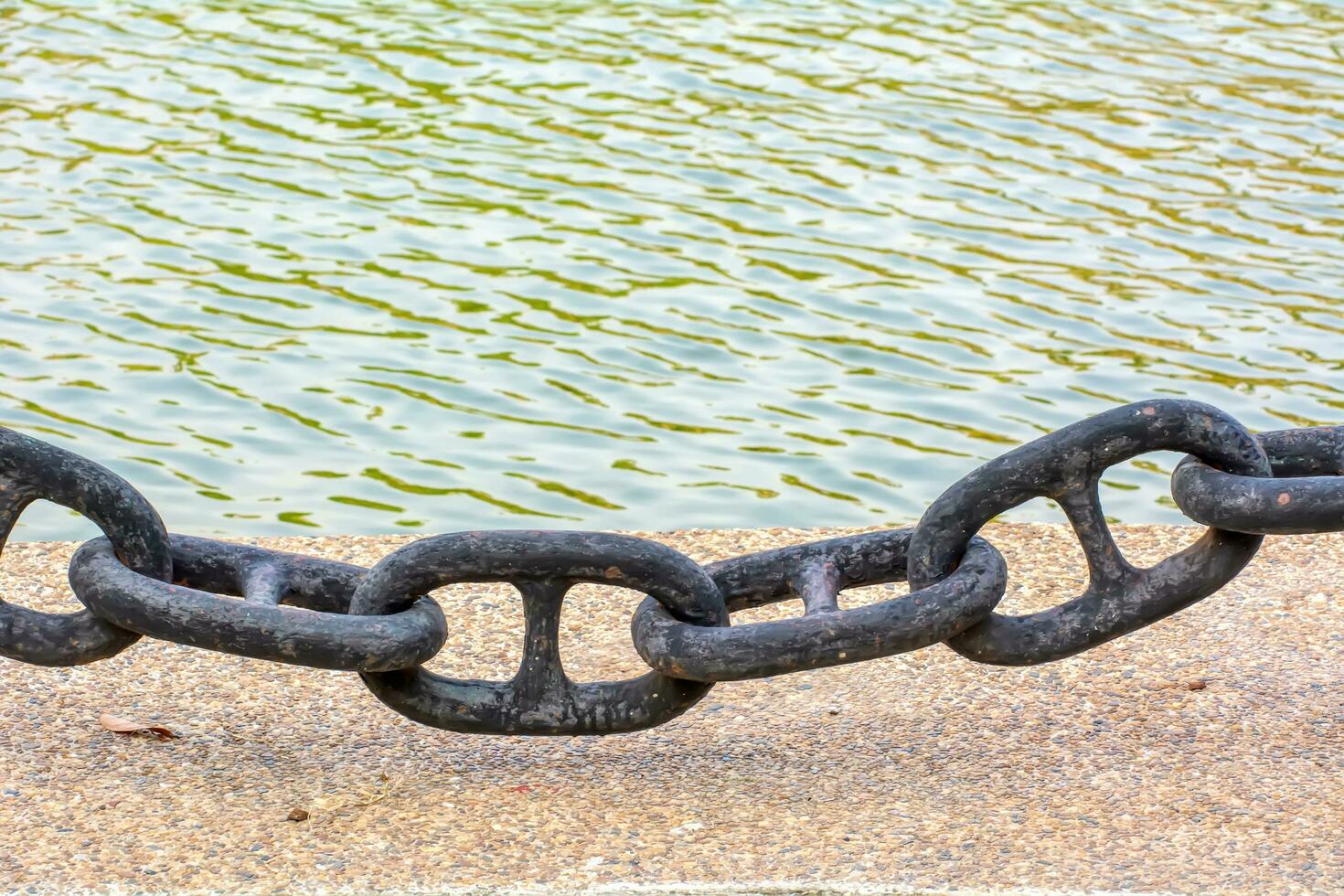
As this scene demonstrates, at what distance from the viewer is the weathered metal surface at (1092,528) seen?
95.7 inches

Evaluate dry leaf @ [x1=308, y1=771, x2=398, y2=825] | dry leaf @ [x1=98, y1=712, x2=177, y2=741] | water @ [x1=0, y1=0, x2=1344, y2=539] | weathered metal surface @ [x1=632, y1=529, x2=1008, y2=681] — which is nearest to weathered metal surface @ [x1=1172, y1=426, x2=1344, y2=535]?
weathered metal surface @ [x1=632, y1=529, x2=1008, y2=681]

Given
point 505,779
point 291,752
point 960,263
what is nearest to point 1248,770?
point 505,779

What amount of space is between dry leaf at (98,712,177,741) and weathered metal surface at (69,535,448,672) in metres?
0.47

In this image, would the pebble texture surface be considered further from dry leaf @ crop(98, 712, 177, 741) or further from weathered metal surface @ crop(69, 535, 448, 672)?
weathered metal surface @ crop(69, 535, 448, 672)

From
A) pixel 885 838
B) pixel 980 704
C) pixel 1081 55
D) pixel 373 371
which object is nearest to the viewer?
pixel 885 838

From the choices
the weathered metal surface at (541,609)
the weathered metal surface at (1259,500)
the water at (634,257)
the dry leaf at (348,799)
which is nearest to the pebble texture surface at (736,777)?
the dry leaf at (348,799)

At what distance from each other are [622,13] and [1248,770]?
9208 millimetres

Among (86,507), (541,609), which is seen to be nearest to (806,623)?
(541,609)

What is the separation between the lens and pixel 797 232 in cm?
719

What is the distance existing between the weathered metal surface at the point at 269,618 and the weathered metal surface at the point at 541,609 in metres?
0.07

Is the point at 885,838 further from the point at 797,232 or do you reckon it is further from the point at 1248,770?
the point at 797,232

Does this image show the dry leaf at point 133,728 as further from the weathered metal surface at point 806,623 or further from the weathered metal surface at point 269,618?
the weathered metal surface at point 806,623

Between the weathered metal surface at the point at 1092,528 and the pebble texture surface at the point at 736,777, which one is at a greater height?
the weathered metal surface at the point at 1092,528

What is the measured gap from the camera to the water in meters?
5.24
